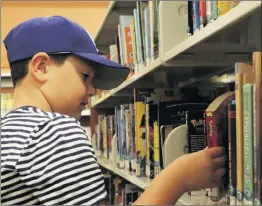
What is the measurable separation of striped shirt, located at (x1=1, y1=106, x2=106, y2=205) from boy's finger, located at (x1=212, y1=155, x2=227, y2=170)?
268 mm

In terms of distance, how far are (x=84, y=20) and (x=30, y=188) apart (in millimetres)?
3332

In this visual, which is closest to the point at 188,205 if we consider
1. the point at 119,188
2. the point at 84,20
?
the point at 119,188

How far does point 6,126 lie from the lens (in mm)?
1011

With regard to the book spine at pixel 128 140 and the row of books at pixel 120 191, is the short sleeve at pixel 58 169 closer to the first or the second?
the book spine at pixel 128 140

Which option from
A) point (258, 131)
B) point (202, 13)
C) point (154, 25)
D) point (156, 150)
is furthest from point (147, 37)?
point (258, 131)

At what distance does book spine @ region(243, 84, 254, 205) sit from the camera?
0.79m

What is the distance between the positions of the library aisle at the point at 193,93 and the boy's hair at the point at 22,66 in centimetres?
32

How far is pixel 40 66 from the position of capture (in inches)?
46.0

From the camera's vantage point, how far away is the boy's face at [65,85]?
1.16 meters

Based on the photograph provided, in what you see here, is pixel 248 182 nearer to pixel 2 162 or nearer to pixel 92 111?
pixel 2 162

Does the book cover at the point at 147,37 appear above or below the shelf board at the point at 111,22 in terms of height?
below

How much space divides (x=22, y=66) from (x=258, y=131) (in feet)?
2.37

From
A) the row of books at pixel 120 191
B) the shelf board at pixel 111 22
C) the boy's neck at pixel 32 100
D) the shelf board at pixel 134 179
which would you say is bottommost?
the row of books at pixel 120 191

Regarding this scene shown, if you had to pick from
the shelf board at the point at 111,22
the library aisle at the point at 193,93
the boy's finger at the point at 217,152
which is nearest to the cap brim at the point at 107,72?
the library aisle at the point at 193,93
